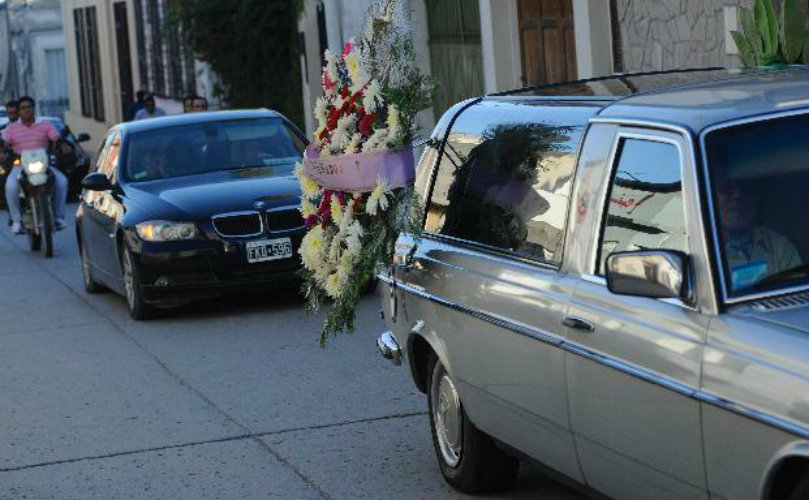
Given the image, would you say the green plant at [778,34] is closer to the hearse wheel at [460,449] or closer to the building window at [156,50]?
the hearse wheel at [460,449]

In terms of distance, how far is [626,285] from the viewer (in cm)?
520

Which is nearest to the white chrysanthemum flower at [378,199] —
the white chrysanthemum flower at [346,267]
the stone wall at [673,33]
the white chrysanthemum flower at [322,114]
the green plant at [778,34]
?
the white chrysanthemum flower at [346,267]

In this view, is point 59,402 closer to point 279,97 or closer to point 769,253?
point 769,253

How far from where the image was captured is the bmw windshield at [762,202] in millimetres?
5113

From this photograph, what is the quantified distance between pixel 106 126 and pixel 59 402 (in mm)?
38437

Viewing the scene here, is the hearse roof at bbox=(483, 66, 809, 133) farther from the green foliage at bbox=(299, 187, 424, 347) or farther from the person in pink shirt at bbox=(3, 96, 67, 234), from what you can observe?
the person in pink shirt at bbox=(3, 96, 67, 234)

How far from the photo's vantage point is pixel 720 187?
5.26 m

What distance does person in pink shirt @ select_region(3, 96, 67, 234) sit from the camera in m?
20.6

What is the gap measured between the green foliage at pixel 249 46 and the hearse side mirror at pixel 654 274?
76.5 ft

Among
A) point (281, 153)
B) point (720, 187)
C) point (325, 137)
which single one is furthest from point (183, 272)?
point (720, 187)

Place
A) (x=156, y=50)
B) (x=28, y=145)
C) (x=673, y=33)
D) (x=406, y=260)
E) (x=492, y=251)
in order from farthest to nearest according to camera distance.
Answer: (x=156, y=50)
(x=28, y=145)
(x=673, y=33)
(x=406, y=260)
(x=492, y=251)

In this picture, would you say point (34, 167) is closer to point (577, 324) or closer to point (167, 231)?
point (167, 231)

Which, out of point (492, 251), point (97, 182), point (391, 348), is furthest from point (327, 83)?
point (97, 182)

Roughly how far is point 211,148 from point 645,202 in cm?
965
